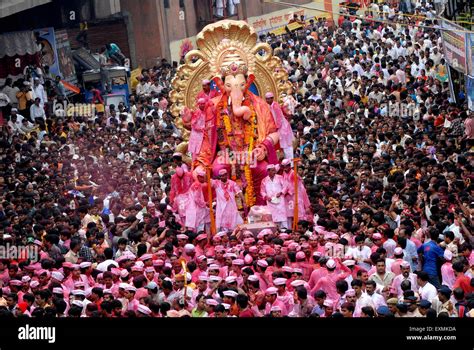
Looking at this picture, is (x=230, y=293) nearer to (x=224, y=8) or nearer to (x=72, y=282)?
(x=72, y=282)

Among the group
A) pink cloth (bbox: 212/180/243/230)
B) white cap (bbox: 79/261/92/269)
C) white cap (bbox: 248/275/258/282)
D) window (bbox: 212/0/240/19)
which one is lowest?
white cap (bbox: 248/275/258/282)

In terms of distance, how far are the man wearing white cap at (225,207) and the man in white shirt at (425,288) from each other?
3843 millimetres

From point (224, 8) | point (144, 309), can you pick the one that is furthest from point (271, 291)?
point (224, 8)

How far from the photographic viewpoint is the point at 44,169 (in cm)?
1988

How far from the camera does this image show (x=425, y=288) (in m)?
12.7

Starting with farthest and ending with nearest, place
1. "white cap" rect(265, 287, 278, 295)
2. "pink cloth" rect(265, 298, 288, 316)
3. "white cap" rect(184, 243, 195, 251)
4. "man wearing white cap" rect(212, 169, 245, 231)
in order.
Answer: "man wearing white cap" rect(212, 169, 245, 231) → "white cap" rect(184, 243, 195, 251) → "white cap" rect(265, 287, 278, 295) → "pink cloth" rect(265, 298, 288, 316)

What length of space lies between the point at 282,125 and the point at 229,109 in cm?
71

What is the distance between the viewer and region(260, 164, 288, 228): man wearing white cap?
1642cm

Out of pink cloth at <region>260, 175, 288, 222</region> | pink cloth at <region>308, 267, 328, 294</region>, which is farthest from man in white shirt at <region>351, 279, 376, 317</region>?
pink cloth at <region>260, 175, 288, 222</region>

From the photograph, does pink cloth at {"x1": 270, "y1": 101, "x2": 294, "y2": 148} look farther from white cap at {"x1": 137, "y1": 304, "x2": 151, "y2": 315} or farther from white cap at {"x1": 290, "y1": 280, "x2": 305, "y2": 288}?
white cap at {"x1": 137, "y1": 304, "x2": 151, "y2": 315}

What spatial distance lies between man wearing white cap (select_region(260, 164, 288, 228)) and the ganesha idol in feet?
1.59

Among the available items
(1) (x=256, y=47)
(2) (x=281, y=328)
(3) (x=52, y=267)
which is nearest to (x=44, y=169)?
(1) (x=256, y=47)

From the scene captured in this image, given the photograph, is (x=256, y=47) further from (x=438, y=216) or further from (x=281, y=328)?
(x=281, y=328)

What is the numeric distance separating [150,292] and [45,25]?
18.1 m
